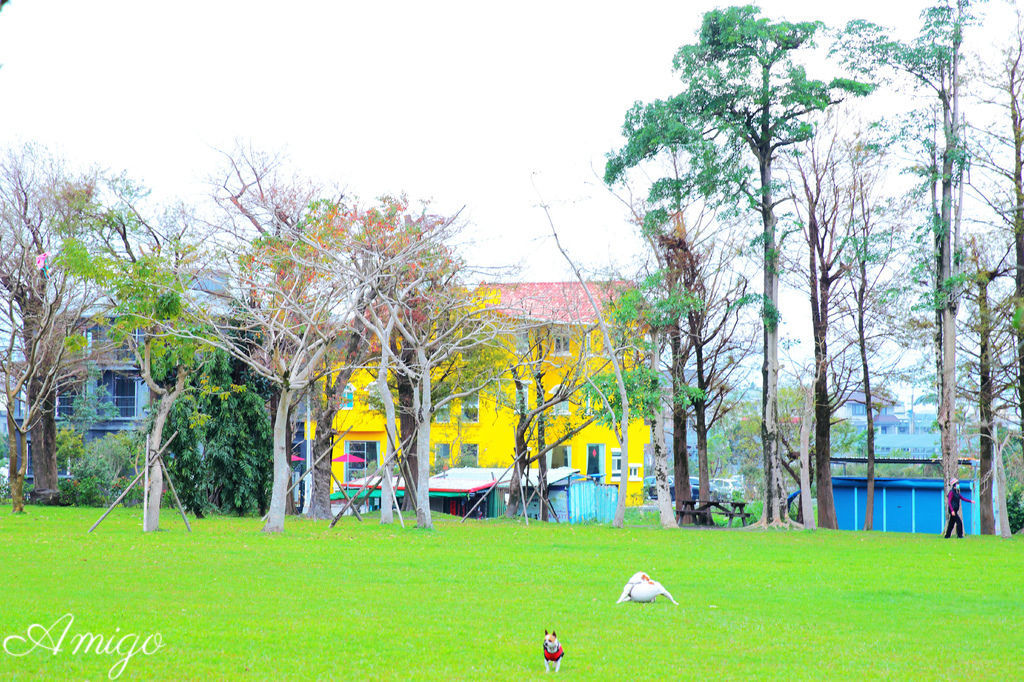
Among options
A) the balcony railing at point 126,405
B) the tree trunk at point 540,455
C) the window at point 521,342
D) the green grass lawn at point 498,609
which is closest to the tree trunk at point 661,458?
the tree trunk at point 540,455

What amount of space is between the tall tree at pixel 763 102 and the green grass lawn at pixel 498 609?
916 centimetres

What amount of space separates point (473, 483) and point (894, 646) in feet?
104

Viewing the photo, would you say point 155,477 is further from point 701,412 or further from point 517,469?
point 701,412

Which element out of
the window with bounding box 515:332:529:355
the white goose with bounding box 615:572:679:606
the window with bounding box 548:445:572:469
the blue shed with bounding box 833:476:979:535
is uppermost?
the window with bounding box 515:332:529:355

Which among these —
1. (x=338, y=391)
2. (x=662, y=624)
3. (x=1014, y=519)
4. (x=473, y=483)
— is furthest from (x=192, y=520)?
(x=1014, y=519)

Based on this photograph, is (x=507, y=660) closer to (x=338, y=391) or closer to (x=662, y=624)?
(x=662, y=624)

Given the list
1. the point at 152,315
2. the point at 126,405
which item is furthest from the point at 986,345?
the point at 126,405

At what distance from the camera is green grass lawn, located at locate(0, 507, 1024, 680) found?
729 cm

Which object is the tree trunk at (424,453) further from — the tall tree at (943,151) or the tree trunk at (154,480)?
the tall tree at (943,151)

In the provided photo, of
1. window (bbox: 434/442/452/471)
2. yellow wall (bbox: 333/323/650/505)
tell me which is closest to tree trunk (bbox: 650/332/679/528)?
window (bbox: 434/442/452/471)

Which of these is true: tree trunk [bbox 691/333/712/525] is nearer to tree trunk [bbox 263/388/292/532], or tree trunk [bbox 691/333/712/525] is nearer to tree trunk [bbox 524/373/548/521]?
tree trunk [bbox 524/373/548/521]

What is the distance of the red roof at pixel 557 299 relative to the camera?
29.3 metres

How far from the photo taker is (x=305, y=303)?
23.7 metres

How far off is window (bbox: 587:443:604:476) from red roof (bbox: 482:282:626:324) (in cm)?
1383
